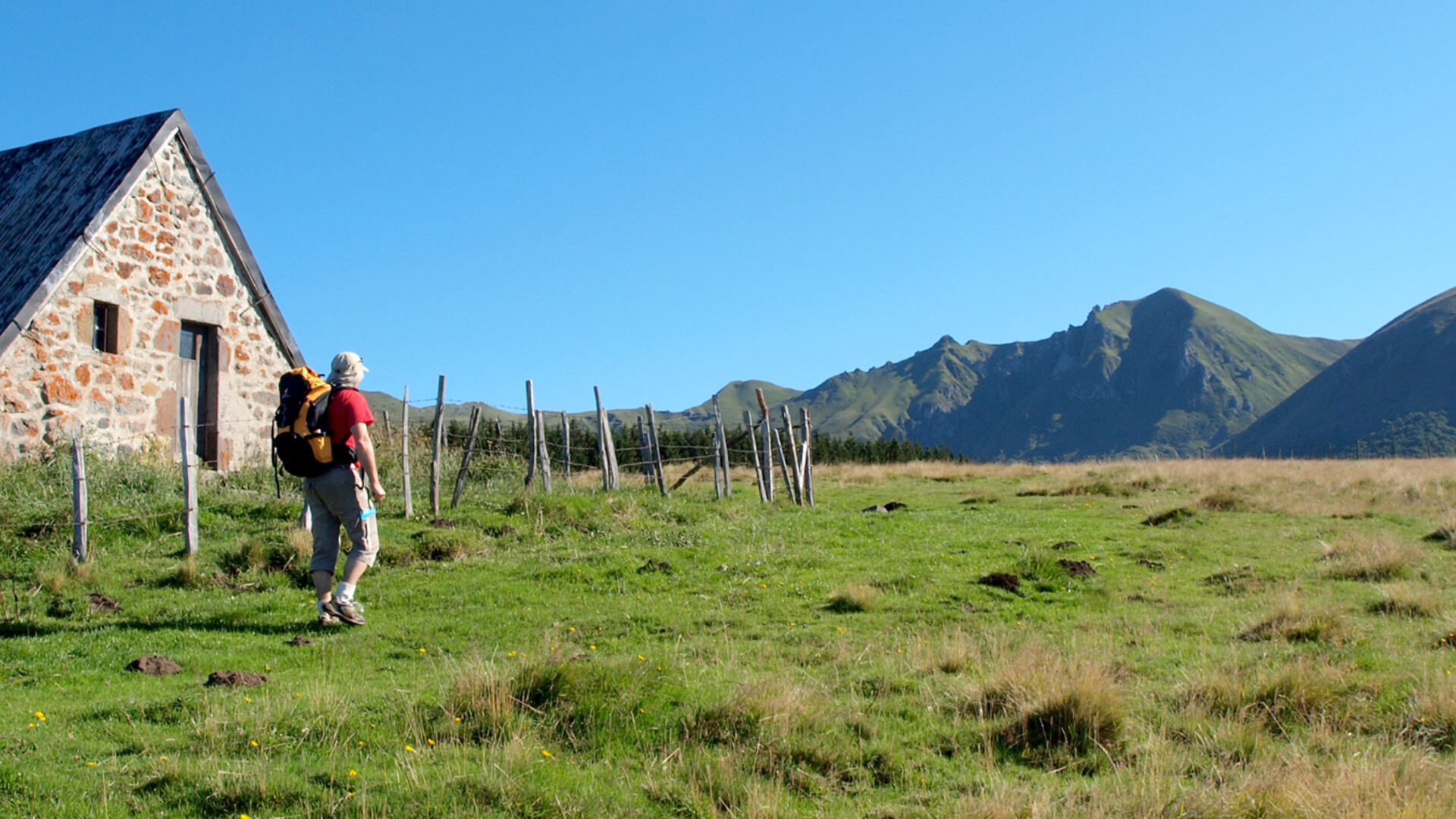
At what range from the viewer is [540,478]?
65.6 ft

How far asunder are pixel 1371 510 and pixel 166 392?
70.8 ft

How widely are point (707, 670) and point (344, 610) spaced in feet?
11.5

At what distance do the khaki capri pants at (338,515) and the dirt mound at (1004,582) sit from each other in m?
6.36

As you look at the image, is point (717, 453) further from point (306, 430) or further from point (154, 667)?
point (154, 667)

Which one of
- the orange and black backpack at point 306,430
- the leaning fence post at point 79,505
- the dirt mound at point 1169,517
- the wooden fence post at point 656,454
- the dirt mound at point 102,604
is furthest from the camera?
the wooden fence post at point 656,454

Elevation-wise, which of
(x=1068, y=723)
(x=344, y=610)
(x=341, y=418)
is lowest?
(x=1068, y=723)

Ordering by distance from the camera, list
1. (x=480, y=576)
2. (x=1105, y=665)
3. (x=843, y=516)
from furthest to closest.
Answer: (x=843, y=516)
(x=480, y=576)
(x=1105, y=665)

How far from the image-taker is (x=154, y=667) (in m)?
7.12

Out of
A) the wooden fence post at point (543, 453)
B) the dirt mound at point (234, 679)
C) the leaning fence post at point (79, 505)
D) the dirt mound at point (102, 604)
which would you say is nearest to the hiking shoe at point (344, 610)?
the dirt mound at point (234, 679)

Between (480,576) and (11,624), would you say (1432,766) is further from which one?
(11,624)

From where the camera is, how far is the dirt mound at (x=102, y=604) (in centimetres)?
911

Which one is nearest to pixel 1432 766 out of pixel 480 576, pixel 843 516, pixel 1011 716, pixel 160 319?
pixel 1011 716

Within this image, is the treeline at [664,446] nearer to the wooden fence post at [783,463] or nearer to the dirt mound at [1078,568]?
the wooden fence post at [783,463]

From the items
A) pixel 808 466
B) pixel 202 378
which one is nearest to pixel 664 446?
pixel 808 466
